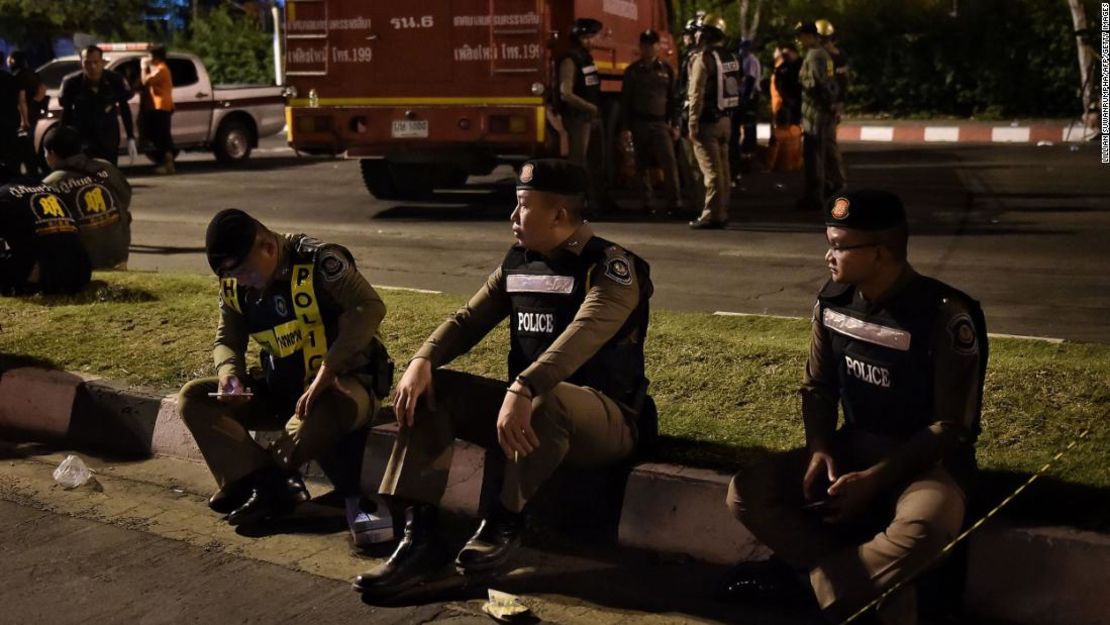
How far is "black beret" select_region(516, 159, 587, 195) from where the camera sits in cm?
466

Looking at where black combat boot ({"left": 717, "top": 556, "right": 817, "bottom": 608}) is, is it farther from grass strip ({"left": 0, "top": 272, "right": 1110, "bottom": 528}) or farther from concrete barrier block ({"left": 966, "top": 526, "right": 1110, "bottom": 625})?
grass strip ({"left": 0, "top": 272, "right": 1110, "bottom": 528})

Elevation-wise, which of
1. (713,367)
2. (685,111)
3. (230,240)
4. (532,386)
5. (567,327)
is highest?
(685,111)

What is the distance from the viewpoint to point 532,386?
434cm

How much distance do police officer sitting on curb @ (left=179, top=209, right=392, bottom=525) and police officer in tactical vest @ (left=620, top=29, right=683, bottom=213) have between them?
7434mm

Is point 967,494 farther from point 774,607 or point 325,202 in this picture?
point 325,202

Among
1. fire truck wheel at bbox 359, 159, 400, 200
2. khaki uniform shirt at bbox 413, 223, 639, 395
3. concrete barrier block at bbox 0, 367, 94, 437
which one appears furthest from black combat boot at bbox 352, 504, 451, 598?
fire truck wheel at bbox 359, 159, 400, 200

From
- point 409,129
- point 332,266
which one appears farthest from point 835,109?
point 332,266

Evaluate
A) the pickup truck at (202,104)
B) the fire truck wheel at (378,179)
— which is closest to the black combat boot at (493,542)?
the fire truck wheel at (378,179)

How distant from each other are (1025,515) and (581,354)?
137cm

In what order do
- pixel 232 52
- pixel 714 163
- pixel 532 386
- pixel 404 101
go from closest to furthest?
pixel 532 386, pixel 714 163, pixel 404 101, pixel 232 52

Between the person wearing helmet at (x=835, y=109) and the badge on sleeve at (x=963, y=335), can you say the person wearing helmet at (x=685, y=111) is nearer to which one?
the person wearing helmet at (x=835, y=109)

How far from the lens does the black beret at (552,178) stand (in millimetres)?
4656

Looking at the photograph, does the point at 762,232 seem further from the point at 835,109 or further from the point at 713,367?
the point at 713,367

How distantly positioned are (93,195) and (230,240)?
4.63m
